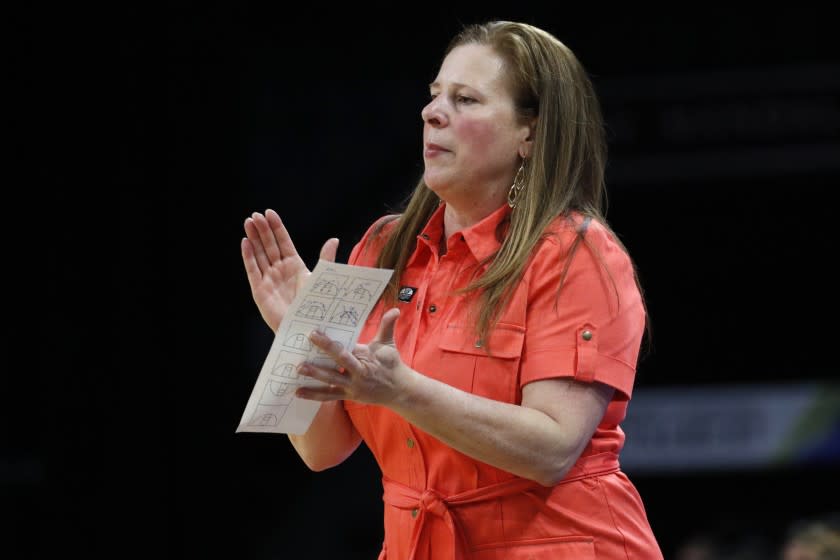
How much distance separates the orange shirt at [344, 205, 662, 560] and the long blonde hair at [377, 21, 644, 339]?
0.14 feet

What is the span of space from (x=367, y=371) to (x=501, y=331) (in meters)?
0.32

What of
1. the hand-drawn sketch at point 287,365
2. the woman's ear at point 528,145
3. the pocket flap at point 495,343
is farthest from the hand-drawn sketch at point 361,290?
the woman's ear at point 528,145

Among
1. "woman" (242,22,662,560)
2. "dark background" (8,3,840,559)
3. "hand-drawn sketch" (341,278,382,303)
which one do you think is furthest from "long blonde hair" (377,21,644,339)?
"dark background" (8,3,840,559)

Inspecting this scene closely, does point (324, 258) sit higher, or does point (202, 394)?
point (324, 258)

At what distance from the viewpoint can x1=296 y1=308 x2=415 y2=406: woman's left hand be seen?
157 centimetres

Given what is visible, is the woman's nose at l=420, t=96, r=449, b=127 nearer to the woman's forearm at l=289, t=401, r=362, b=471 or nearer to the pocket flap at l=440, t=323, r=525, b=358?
the pocket flap at l=440, t=323, r=525, b=358

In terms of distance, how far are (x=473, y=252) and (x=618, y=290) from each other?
24 cm

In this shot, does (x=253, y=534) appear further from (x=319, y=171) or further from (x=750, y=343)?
(x=750, y=343)

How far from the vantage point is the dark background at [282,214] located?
202 inches

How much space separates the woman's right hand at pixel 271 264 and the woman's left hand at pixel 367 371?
38 centimetres

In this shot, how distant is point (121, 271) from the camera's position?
5.16 m

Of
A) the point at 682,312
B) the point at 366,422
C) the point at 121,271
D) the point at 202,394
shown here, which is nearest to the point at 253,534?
the point at 202,394

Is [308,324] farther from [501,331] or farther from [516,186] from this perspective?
[516,186]

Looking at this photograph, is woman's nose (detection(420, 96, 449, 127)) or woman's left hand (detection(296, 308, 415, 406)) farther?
woman's nose (detection(420, 96, 449, 127))
